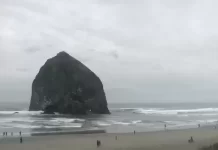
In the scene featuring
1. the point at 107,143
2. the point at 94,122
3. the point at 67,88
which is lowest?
the point at 107,143

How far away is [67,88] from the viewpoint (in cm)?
8181

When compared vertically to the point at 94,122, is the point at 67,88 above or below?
above

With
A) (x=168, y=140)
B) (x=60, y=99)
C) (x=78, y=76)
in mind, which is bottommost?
(x=168, y=140)

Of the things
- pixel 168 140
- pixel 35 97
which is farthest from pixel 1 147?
pixel 35 97

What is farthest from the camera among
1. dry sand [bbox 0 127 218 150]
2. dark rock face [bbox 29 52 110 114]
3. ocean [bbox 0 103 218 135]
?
dark rock face [bbox 29 52 110 114]

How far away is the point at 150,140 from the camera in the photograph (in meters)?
35.3

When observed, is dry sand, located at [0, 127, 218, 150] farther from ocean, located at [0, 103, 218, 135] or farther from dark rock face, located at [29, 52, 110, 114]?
dark rock face, located at [29, 52, 110, 114]

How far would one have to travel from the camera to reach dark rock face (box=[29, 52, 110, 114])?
80.9 m

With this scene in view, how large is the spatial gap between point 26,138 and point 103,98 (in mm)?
52021

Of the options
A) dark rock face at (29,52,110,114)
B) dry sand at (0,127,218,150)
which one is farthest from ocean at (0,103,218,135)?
dry sand at (0,127,218,150)

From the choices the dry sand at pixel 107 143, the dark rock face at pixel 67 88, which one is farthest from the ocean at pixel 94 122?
the dry sand at pixel 107 143

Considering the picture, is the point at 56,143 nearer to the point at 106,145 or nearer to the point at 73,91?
the point at 106,145

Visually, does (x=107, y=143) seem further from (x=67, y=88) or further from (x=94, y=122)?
(x=67, y=88)

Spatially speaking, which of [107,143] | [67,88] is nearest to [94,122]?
[107,143]
